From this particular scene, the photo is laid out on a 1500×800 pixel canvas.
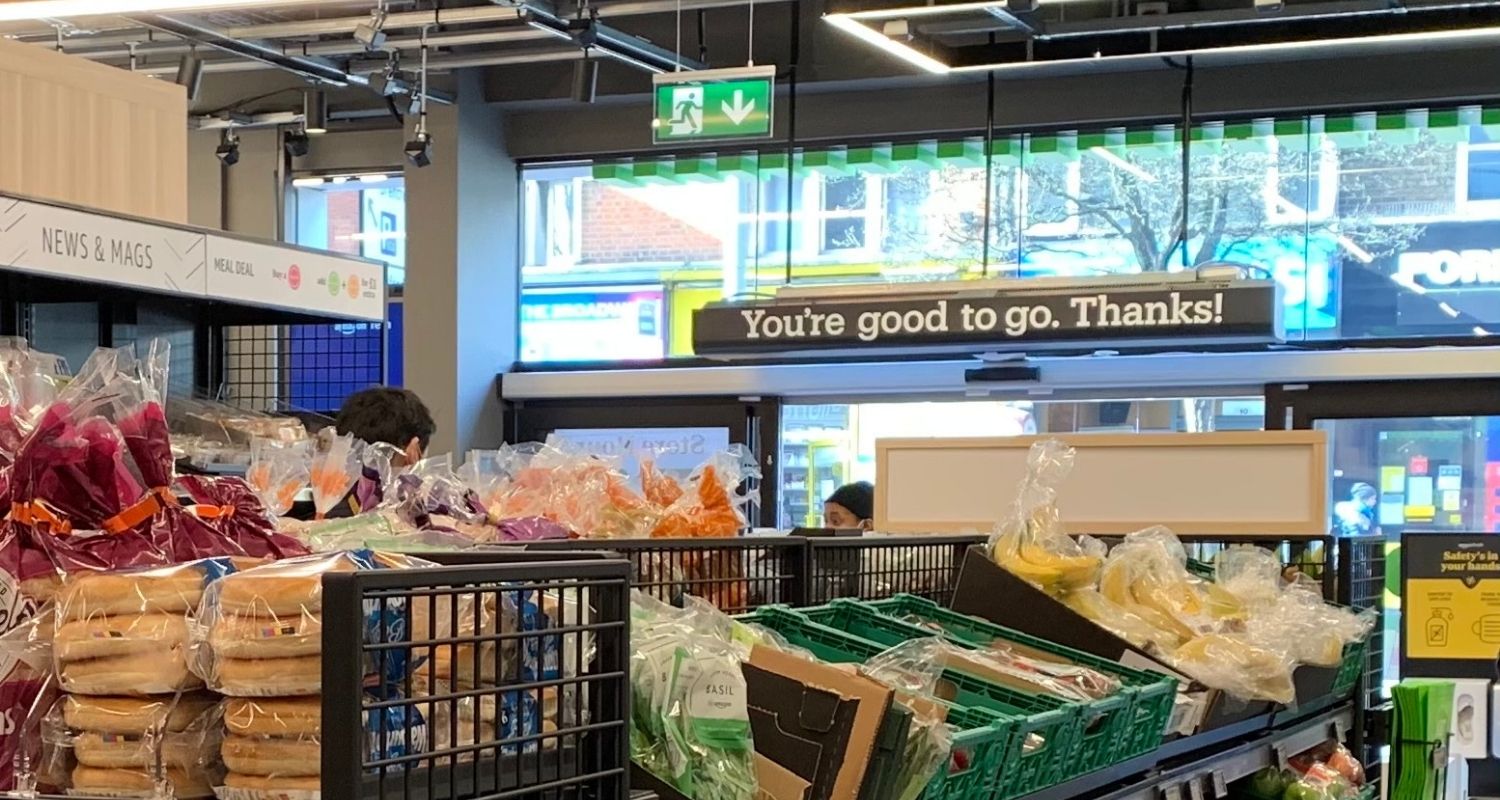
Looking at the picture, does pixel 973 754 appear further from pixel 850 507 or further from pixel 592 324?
pixel 592 324

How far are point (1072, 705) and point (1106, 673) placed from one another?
401mm

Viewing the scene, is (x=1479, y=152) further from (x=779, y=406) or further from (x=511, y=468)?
(x=511, y=468)

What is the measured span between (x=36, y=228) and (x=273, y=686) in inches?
104

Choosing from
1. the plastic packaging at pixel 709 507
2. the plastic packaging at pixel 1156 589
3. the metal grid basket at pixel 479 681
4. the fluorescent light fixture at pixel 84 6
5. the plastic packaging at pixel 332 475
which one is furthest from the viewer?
the fluorescent light fixture at pixel 84 6

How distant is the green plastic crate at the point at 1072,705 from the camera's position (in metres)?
2.01

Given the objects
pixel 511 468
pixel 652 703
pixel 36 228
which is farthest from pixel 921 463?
pixel 652 703

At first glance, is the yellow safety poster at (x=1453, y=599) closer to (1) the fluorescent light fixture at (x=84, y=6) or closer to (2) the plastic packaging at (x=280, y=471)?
(2) the plastic packaging at (x=280, y=471)

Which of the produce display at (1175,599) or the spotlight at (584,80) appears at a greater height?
the spotlight at (584,80)

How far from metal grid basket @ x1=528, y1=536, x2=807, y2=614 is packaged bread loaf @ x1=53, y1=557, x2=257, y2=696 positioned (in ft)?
2.79

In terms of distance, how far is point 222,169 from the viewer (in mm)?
9914

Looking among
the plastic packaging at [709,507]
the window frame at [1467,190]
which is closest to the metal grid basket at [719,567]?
the plastic packaging at [709,507]

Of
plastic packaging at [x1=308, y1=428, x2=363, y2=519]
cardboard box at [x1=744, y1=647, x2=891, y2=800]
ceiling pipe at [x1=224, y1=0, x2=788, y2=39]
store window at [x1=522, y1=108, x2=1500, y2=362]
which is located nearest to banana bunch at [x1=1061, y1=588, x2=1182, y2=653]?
cardboard box at [x1=744, y1=647, x2=891, y2=800]

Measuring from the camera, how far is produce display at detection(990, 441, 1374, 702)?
261cm

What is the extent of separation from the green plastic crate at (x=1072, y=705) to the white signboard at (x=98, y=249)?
205 cm
